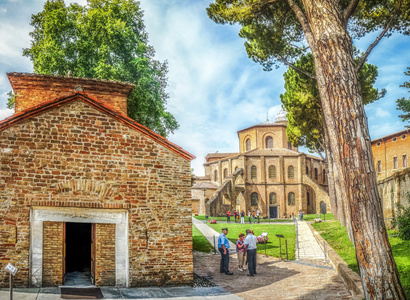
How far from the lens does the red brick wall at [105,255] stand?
9594mm

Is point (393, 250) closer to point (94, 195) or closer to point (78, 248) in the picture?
point (94, 195)

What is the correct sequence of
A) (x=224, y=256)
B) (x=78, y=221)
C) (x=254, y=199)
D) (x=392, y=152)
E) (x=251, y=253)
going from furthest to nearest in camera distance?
(x=254, y=199)
(x=392, y=152)
(x=224, y=256)
(x=251, y=253)
(x=78, y=221)

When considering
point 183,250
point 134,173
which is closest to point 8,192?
point 134,173

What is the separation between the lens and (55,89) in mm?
13984

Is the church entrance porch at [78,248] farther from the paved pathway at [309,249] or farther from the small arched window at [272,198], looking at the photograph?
the small arched window at [272,198]

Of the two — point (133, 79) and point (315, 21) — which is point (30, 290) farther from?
point (133, 79)

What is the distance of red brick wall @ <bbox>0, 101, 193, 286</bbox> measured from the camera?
29.8 feet

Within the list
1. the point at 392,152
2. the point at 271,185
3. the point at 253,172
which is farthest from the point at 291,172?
the point at 392,152

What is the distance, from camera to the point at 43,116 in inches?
375

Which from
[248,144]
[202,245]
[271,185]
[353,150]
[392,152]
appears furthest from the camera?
[248,144]

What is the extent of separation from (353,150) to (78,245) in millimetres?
11461

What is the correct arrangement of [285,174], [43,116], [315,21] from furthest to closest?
1. [285,174]
2. [43,116]
3. [315,21]

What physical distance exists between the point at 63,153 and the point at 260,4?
293 inches

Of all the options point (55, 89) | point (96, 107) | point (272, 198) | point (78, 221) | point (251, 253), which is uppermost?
point (55, 89)
